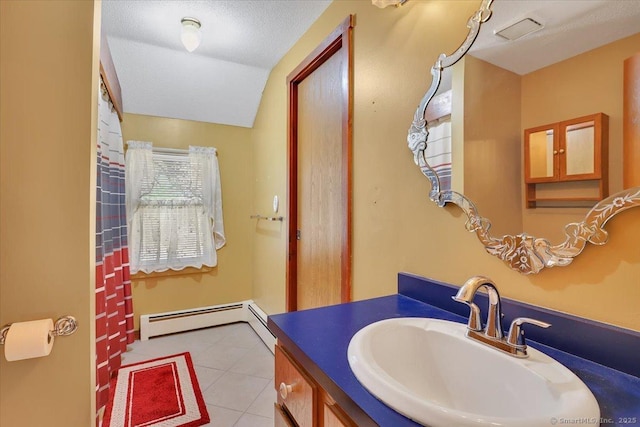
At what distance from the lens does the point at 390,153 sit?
1.25 m

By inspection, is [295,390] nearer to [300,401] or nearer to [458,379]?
[300,401]

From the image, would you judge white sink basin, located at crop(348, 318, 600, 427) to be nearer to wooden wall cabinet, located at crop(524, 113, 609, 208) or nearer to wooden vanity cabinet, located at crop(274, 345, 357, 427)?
wooden vanity cabinet, located at crop(274, 345, 357, 427)

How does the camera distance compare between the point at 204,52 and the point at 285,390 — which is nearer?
the point at 285,390

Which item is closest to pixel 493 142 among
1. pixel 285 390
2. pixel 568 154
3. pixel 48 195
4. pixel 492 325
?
pixel 568 154

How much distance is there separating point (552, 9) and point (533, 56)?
0.35 feet

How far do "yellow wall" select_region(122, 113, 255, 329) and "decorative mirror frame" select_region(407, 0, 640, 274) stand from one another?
235 centimetres

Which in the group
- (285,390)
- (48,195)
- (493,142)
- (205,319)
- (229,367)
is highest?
(493,142)

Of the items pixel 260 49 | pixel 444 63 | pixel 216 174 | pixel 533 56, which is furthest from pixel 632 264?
pixel 216 174

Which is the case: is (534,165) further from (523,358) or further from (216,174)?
(216,174)

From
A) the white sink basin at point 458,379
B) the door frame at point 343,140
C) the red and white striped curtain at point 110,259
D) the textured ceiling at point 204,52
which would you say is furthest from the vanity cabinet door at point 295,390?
the textured ceiling at point 204,52

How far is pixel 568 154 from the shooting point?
0.72 meters

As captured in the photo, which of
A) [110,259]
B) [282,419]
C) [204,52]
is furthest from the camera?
[204,52]

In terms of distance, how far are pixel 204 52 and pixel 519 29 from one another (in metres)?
2.20

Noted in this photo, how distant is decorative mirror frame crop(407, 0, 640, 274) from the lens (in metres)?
0.65
